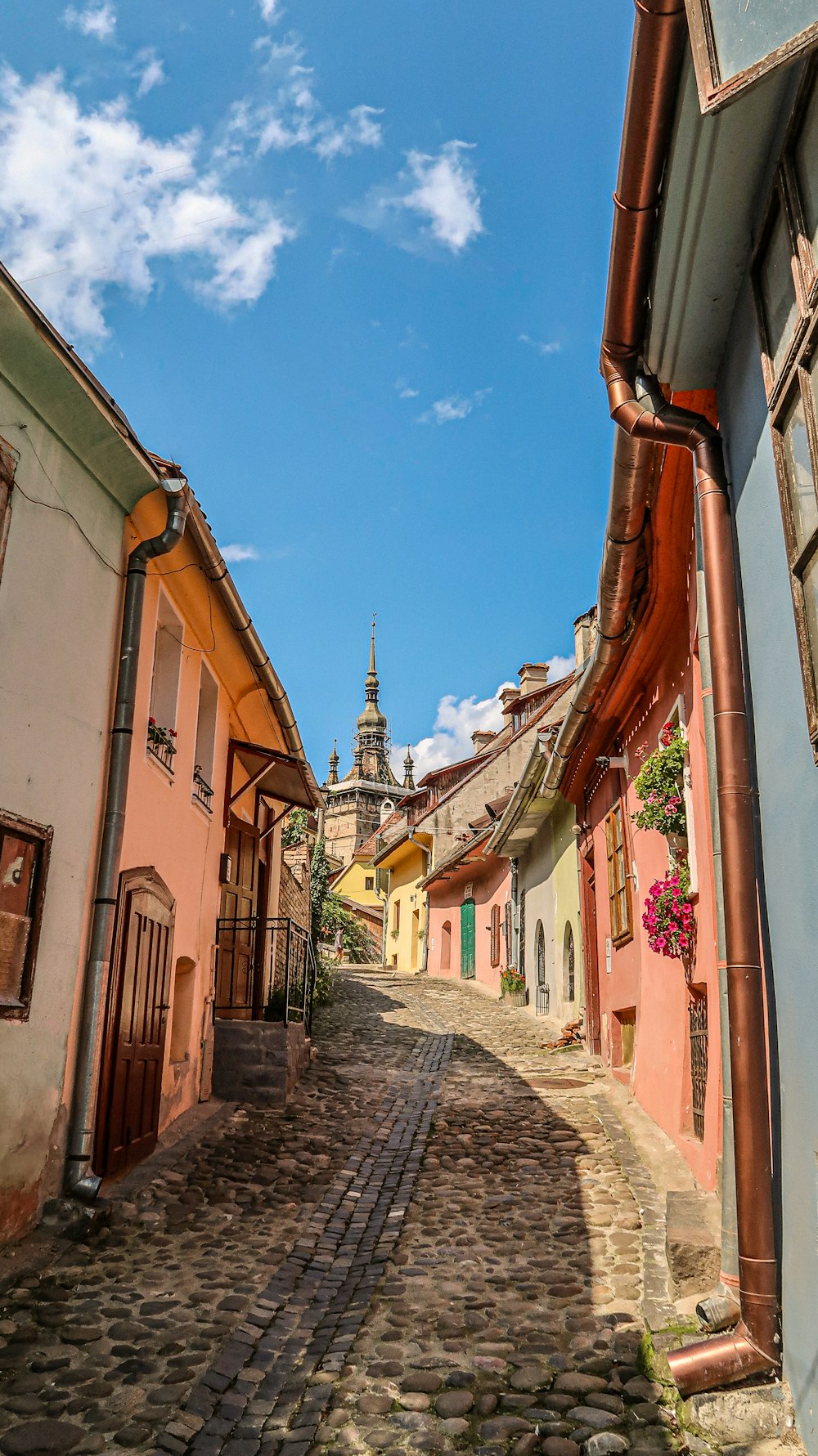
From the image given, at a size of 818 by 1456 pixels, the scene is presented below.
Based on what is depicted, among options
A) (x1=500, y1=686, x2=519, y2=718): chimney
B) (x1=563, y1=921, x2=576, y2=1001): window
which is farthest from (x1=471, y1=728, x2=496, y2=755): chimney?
(x1=563, y1=921, x2=576, y2=1001): window

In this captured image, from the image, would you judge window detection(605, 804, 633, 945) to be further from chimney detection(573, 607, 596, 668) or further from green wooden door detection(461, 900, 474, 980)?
green wooden door detection(461, 900, 474, 980)

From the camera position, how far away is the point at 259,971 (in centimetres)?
1267

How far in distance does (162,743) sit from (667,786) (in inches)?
156

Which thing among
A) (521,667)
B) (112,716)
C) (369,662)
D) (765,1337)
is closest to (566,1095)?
(112,716)

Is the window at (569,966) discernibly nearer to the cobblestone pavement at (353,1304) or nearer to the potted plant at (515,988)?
the potted plant at (515,988)

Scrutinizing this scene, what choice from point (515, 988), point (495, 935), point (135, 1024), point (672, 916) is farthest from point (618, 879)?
point (495, 935)

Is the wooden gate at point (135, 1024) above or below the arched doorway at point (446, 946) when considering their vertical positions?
below

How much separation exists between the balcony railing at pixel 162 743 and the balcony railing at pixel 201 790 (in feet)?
3.22

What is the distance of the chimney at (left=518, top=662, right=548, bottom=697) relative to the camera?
1183 inches

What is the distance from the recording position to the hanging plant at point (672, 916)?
21.6 ft

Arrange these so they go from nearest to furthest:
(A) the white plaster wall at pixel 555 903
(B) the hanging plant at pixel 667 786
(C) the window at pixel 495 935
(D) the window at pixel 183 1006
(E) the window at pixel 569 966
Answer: (B) the hanging plant at pixel 667 786 → (D) the window at pixel 183 1006 → (A) the white plaster wall at pixel 555 903 → (E) the window at pixel 569 966 → (C) the window at pixel 495 935

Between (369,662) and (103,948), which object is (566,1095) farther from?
(369,662)

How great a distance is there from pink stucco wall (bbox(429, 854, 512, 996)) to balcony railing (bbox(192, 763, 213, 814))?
453 inches

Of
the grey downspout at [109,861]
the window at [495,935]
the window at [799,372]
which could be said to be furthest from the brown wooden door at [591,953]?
the window at [495,935]
